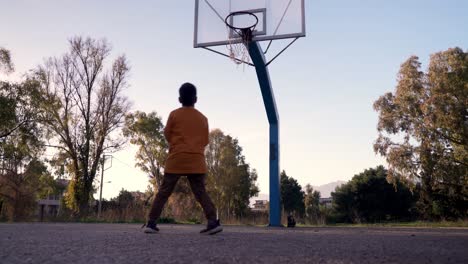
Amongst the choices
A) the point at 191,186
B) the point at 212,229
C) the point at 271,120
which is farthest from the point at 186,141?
the point at 271,120

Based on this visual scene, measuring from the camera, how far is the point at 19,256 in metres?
2.73

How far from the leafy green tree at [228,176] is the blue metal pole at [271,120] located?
29596 mm

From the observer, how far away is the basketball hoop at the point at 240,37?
414 inches

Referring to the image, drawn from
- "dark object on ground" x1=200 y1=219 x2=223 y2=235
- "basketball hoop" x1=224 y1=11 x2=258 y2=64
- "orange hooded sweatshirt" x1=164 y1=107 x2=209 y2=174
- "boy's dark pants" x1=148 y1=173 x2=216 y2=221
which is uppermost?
"basketball hoop" x1=224 y1=11 x2=258 y2=64

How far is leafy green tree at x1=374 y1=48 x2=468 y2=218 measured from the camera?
24.7 meters

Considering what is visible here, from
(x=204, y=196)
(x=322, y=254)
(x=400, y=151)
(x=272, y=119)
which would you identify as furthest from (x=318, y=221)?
(x=400, y=151)

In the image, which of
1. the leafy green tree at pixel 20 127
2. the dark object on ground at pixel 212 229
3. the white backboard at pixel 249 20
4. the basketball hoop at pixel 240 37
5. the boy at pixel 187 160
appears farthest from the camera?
the leafy green tree at pixel 20 127

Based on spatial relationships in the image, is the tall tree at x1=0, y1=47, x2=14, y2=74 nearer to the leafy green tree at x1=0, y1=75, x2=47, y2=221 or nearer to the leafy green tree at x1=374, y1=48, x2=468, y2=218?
the leafy green tree at x1=0, y1=75, x2=47, y2=221

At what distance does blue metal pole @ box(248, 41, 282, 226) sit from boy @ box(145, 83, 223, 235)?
551 centimetres

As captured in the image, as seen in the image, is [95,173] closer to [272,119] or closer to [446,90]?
[272,119]

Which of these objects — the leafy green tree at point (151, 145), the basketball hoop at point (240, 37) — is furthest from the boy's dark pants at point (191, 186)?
the leafy green tree at point (151, 145)

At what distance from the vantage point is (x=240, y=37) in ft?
34.7

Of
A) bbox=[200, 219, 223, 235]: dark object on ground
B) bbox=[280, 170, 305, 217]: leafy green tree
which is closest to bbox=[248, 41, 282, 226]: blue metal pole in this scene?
bbox=[200, 219, 223, 235]: dark object on ground

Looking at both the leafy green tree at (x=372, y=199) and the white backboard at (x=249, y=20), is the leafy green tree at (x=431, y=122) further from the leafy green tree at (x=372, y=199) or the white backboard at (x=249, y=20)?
the white backboard at (x=249, y=20)
